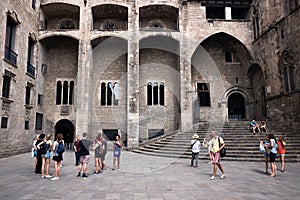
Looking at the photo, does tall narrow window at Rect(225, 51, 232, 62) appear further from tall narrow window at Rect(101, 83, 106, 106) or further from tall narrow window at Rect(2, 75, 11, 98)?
tall narrow window at Rect(2, 75, 11, 98)

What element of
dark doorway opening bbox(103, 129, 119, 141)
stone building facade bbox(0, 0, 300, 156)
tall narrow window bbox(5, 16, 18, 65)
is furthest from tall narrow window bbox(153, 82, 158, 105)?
tall narrow window bbox(5, 16, 18, 65)

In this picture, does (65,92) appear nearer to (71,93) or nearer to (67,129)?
(71,93)

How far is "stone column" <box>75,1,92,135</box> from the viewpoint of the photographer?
17.5m

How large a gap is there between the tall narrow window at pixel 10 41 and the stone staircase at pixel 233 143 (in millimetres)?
11154

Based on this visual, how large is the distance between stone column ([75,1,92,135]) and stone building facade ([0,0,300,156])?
9cm

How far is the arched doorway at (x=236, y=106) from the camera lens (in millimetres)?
20625

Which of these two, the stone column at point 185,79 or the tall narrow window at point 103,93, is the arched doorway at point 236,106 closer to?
the stone column at point 185,79

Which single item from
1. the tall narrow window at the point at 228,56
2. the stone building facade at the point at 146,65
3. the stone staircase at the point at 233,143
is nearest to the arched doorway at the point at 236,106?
→ the stone building facade at the point at 146,65

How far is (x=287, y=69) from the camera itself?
49.6ft

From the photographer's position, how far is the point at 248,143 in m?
12.8

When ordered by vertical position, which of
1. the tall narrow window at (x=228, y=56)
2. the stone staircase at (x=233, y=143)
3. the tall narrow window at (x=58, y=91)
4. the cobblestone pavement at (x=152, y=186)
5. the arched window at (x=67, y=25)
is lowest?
the cobblestone pavement at (x=152, y=186)

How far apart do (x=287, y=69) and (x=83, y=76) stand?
1631cm

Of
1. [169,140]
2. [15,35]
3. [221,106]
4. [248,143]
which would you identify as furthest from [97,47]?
[248,143]

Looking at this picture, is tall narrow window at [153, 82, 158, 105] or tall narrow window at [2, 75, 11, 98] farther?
tall narrow window at [153, 82, 158, 105]
